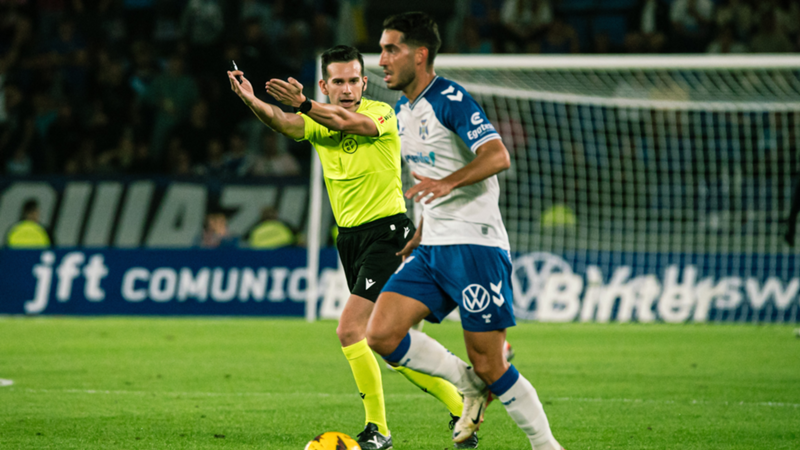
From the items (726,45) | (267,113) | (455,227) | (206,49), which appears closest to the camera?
(455,227)

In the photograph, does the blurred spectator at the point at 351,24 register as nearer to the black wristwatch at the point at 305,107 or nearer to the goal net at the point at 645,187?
the goal net at the point at 645,187

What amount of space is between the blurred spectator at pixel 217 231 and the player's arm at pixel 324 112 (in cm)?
1012

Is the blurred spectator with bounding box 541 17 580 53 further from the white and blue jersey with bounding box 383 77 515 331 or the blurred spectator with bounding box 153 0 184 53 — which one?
the white and blue jersey with bounding box 383 77 515 331

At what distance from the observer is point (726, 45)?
1681 cm

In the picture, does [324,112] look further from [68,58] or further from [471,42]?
[68,58]

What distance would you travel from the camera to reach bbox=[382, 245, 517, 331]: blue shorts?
4.52 meters

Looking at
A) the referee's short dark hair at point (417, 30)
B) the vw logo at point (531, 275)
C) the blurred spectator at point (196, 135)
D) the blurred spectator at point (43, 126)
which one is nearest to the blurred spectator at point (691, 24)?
the vw logo at point (531, 275)

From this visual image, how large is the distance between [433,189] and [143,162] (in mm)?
13060

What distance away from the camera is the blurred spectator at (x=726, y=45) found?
55.2ft

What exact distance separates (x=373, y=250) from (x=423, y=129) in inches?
45.1

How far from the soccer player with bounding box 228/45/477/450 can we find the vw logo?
7.73 meters

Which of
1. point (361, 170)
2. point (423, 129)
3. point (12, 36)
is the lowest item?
point (361, 170)

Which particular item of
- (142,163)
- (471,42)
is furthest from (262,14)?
(142,163)

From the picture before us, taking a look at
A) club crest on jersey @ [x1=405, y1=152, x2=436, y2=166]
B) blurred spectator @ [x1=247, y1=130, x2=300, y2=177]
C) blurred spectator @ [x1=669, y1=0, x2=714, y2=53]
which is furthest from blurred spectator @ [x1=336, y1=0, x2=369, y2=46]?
club crest on jersey @ [x1=405, y1=152, x2=436, y2=166]
